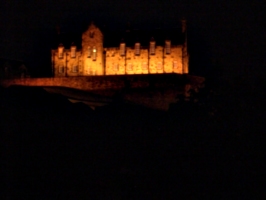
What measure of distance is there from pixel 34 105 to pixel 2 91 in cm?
404

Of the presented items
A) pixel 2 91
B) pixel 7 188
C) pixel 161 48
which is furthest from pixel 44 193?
pixel 161 48

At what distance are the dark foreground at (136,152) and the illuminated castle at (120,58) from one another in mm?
10903

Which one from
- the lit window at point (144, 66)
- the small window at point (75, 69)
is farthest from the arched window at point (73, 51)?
the lit window at point (144, 66)

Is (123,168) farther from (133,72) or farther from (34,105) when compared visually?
(133,72)

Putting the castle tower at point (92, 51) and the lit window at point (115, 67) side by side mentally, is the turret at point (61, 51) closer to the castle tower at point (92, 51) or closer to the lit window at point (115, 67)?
the castle tower at point (92, 51)

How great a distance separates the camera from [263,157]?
1633 inches

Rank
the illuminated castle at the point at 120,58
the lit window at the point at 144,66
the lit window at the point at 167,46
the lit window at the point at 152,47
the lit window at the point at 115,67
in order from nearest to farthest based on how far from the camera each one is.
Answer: the illuminated castle at the point at 120,58 < the lit window at the point at 144,66 < the lit window at the point at 167,46 < the lit window at the point at 115,67 < the lit window at the point at 152,47

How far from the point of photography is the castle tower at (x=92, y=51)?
62688mm

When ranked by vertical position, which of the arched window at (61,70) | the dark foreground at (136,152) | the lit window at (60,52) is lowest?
the dark foreground at (136,152)

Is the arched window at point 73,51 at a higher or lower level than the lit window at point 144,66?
higher

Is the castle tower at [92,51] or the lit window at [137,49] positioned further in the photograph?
the lit window at [137,49]

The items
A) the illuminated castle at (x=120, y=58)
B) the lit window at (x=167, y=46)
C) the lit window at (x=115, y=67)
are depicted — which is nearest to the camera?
the illuminated castle at (x=120, y=58)

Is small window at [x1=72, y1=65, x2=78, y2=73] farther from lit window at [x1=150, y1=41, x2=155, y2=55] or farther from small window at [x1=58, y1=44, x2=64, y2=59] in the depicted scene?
lit window at [x1=150, y1=41, x2=155, y2=55]

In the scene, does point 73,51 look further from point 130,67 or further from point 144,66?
point 144,66
